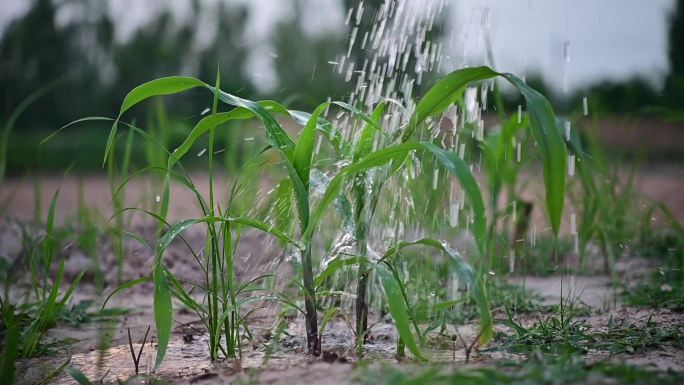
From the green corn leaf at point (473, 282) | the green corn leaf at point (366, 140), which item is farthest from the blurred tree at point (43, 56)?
the green corn leaf at point (473, 282)

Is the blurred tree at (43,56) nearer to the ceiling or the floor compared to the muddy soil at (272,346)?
nearer to the ceiling

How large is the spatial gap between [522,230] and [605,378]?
224 centimetres

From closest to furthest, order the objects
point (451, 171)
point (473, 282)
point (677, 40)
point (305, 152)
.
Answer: point (451, 171), point (473, 282), point (305, 152), point (677, 40)

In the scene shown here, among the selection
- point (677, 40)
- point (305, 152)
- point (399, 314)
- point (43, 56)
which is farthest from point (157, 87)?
point (43, 56)

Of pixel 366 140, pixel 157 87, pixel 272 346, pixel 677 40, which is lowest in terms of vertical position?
pixel 272 346

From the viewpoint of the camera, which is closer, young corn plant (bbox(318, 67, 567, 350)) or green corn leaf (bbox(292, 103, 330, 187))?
young corn plant (bbox(318, 67, 567, 350))

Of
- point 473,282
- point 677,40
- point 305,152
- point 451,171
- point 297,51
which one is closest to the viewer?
point 451,171

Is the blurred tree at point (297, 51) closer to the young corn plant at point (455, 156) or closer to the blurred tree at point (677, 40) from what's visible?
the blurred tree at point (677, 40)

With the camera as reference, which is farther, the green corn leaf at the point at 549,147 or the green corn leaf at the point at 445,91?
the green corn leaf at the point at 445,91

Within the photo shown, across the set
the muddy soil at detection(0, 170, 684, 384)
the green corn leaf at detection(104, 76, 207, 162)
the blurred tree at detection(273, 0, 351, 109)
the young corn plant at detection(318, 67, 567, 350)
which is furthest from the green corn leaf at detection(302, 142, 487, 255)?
the blurred tree at detection(273, 0, 351, 109)

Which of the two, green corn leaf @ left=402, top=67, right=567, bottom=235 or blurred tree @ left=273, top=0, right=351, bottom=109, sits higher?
blurred tree @ left=273, top=0, right=351, bottom=109

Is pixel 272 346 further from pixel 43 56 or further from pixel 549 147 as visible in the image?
pixel 43 56

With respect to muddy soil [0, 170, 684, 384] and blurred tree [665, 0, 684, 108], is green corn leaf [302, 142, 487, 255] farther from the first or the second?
blurred tree [665, 0, 684, 108]

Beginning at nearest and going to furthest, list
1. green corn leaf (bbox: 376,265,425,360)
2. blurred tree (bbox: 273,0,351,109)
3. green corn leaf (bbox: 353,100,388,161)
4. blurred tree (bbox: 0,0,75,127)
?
green corn leaf (bbox: 376,265,425,360), green corn leaf (bbox: 353,100,388,161), blurred tree (bbox: 273,0,351,109), blurred tree (bbox: 0,0,75,127)
